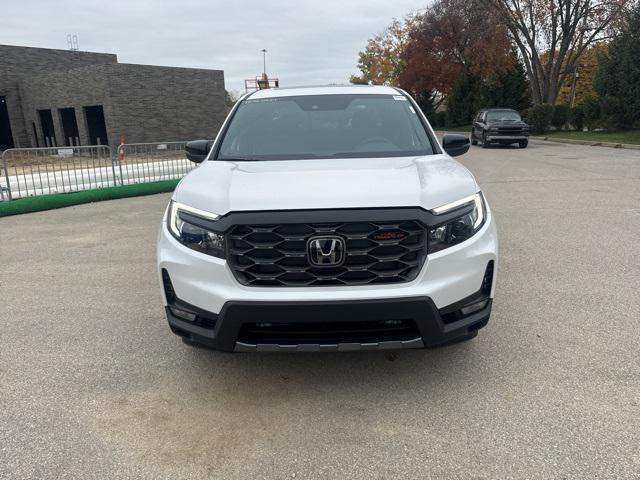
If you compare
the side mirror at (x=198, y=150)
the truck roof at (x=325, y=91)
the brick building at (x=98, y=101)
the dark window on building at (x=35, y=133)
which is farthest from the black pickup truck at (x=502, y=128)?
the dark window on building at (x=35, y=133)

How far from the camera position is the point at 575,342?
346 centimetres

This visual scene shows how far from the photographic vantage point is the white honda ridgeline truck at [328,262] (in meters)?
2.54

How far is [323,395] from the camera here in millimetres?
2916

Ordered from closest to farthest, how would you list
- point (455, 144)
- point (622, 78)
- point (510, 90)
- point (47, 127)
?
point (455, 144) < point (622, 78) < point (47, 127) < point (510, 90)

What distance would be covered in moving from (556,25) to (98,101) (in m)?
25.7

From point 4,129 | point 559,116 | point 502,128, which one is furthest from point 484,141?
point 4,129

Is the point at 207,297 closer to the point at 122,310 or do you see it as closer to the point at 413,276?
the point at 413,276

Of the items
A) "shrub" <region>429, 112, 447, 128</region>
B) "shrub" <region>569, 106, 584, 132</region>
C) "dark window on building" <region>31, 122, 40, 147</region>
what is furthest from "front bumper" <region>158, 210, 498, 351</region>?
"shrub" <region>429, 112, 447, 128</region>

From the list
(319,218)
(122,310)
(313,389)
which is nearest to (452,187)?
(319,218)

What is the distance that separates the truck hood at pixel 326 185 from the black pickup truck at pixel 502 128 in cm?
2051

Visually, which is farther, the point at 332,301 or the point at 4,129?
the point at 4,129

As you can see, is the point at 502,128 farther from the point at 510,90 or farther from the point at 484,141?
the point at 510,90

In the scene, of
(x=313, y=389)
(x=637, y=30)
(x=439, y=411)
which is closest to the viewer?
(x=439, y=411)

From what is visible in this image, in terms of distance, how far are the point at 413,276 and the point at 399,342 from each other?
13.7 inches
